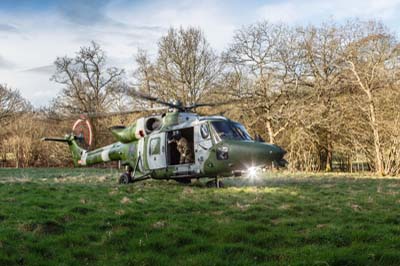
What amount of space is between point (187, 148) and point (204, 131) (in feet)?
4.33

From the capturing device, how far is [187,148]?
14.3 metres

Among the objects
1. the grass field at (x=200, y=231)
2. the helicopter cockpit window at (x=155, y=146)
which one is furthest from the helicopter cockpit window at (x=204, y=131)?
the grass field at (x=200, y=231)

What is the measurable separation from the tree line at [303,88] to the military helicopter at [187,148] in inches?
263

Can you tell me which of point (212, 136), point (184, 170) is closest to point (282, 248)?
point (212, 136)

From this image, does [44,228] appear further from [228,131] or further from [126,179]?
[126,179]

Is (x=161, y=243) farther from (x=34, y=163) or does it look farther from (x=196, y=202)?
(x=34, y=163)

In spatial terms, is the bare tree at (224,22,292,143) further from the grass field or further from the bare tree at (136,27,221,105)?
the grass field

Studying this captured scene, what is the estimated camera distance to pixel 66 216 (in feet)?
25.2

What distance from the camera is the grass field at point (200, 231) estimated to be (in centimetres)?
522

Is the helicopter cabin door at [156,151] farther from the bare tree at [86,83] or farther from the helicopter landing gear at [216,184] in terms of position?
the bare tree at [86,83]

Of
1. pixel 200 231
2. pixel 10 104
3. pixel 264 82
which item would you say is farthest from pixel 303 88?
pixel 10 104

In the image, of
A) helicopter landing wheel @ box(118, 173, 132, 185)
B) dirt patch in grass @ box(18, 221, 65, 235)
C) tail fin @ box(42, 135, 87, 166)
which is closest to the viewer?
dirt patch in grass @ box(18, 221, 65, 235)

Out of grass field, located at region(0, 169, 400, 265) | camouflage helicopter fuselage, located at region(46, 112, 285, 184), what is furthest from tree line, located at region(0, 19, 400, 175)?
grass field, located at region(0, 169, 400, 265)

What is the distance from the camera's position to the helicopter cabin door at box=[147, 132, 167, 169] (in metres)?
14.6
